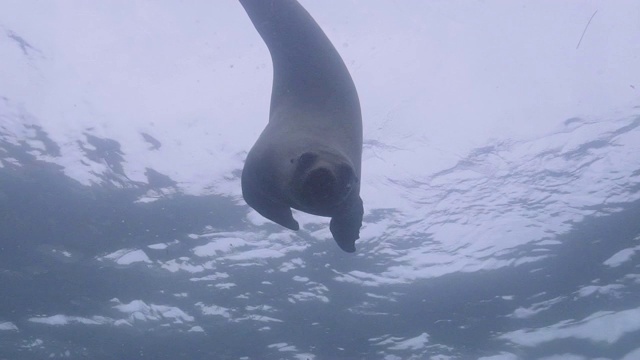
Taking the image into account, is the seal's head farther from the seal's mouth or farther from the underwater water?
the underwater water

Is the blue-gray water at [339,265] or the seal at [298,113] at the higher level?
the blue-gray water at [339,265]

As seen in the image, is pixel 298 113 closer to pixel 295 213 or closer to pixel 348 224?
pixel 348 224

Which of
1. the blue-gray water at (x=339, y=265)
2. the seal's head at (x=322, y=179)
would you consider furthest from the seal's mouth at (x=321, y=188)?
the blue-gray water at (x=339, y=265)

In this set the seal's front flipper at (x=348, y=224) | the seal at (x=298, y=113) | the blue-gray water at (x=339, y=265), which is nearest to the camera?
the seal at (x=298, y=113)

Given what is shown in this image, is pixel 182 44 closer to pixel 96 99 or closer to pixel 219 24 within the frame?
pixel 219 24

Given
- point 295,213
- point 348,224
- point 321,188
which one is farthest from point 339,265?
point 321,188

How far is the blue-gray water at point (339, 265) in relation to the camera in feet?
45.0

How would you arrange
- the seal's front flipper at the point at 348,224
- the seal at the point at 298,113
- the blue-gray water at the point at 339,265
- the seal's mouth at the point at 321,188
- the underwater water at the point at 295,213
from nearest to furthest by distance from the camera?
the seal's mouth at the point at 321,188 < the seal at the point at 298,113 < the seal's front flipper at the point at 348,224 < the underwater water at the point at 295,213 < the blue-gray water at the point at 339,265

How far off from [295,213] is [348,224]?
30.0ft

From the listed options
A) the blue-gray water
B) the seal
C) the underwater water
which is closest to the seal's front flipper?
the seal

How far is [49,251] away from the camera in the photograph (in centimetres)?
1673

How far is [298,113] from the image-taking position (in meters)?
4.51

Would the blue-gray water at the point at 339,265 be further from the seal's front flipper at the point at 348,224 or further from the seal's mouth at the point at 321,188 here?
the seal's mouth at the point at 321,188

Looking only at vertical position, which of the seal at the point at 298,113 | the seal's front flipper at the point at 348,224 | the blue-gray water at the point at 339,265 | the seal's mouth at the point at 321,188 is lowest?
the seal's mouth at the point at 321,188
